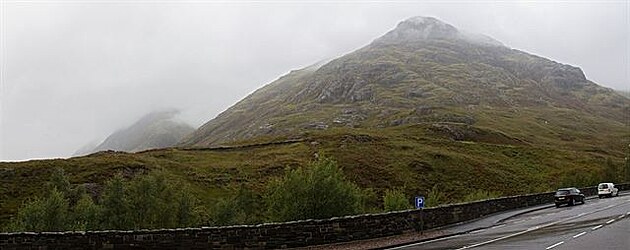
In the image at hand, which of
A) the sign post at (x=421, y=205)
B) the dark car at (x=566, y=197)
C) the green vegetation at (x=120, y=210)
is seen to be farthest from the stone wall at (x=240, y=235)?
the green vegetation at (x=120, y=210)

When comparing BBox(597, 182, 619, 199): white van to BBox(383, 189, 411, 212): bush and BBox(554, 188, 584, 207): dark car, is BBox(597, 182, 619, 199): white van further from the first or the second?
BBox(383, 189, 411, 212): bush

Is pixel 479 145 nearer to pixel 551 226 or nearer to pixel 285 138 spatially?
pixel 285 138

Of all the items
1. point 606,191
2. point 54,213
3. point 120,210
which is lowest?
point 606,191

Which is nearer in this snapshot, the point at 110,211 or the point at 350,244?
the point at 350,244

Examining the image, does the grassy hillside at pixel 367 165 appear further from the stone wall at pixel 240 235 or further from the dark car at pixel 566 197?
the stone wall at pixel 240 235

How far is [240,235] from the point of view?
22.0 metres

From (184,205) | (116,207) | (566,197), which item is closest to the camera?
(566,197)

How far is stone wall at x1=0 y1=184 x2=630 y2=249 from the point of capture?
66.2 ft

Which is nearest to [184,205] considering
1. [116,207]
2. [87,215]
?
[116,207]

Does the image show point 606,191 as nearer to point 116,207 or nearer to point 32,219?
point 116,207

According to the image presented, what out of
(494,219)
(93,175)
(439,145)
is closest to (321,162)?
(494,219)

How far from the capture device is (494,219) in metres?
38.1

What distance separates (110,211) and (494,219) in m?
35.9

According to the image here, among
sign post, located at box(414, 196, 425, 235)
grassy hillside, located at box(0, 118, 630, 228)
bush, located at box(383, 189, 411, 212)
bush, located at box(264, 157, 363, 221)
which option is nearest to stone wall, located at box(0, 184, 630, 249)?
sign post, located at box(414, 196, 425, 235)
